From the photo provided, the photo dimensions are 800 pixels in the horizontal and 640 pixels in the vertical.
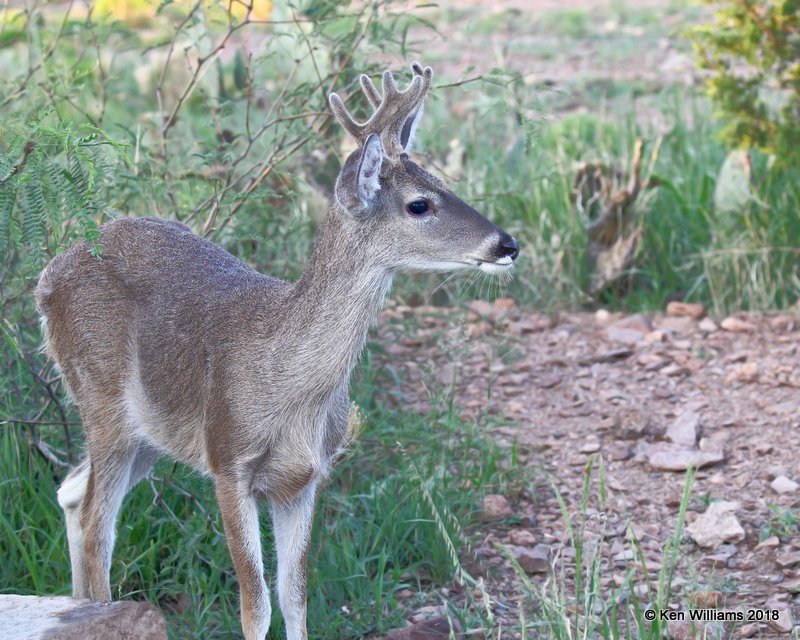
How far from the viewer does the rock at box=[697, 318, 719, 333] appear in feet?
22.5

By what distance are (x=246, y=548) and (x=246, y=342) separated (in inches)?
27.6

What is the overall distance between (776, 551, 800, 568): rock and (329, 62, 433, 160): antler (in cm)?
213

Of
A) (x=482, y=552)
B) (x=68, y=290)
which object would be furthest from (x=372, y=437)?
(x=68, y=290)

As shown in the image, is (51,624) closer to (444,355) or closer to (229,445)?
(229,445)

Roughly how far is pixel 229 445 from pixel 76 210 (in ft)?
3.06

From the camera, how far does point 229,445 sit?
4168 millimetres

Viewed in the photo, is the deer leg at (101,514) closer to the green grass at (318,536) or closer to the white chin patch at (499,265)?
the green grass at (318,536)

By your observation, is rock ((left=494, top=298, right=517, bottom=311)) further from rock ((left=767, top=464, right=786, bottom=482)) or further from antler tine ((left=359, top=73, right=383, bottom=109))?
antler tine ((left=359, top=73, right=383, bottom=109))

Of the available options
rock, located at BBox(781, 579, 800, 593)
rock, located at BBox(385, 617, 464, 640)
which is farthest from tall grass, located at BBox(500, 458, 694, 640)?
→ rock, located at BBox(781, 579, 800, 593)

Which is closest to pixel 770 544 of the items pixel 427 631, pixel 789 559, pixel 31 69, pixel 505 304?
pixel 789 559

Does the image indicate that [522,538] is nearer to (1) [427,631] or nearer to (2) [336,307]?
(1) [427,631]

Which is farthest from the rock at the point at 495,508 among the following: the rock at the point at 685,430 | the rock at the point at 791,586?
the rock at the point at 791,586

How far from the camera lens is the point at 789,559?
468 cm

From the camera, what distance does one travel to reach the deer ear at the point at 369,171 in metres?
3.97
